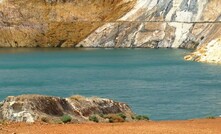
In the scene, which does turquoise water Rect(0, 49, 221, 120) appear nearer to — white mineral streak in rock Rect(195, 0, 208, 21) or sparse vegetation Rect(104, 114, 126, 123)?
sparse vegetation Rect(104, 114, 126, 123)

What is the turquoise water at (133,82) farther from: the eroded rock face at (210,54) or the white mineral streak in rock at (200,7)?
the white mineral streak in rock at (200,7)

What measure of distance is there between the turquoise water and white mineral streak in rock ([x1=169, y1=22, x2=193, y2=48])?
33.8 m

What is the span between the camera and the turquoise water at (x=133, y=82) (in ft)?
135

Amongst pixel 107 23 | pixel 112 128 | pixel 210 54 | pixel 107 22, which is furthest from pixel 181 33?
pixel 112 128

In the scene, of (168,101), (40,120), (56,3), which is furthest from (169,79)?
(56,3)

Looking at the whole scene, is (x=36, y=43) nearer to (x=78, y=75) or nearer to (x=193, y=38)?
(x=193, y=38)

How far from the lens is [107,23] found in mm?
128625

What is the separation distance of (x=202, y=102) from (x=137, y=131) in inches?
972

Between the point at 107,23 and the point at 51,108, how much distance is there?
343ft

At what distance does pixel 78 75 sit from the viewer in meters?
66.1

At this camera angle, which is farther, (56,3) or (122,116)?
(56,3)

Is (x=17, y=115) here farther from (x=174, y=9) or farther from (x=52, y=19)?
(x=52, y=19)

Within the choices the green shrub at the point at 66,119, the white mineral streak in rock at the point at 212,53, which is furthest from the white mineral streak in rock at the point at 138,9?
the green shrub at the point at 66,119

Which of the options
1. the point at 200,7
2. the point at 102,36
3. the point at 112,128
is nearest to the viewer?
the point at 112,128
